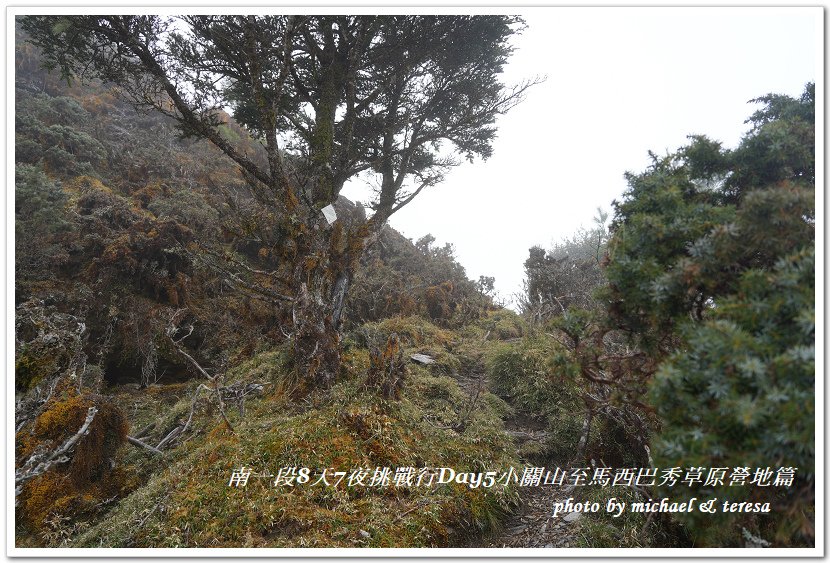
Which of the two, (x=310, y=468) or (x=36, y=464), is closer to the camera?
(x=36, y=464)

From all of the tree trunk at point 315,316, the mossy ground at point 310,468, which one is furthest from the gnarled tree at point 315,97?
the mossy ground at point 310,468

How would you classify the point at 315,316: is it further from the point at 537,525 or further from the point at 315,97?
the point at 315,97

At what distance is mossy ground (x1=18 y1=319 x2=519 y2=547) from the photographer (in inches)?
136

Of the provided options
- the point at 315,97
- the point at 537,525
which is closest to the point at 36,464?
the point at 537,525

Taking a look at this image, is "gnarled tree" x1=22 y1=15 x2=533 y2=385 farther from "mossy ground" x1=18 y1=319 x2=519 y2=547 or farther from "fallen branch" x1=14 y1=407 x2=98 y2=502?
"fallen branch" x1=14 y1=407 x2=98 y2=502

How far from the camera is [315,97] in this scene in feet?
26.2

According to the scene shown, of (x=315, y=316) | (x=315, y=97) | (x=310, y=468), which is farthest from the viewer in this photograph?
(x=315, y=97)

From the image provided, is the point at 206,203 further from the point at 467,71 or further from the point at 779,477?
the point at 779,477

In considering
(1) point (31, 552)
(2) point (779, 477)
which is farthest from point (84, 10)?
(2) point (779, 477)

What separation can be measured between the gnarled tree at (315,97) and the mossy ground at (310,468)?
99 centimetres

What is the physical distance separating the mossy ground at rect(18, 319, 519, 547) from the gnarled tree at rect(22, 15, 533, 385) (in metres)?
0.99

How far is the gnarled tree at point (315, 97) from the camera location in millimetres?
5742

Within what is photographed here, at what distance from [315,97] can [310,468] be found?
7143 millimetres

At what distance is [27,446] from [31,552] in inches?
66.9
